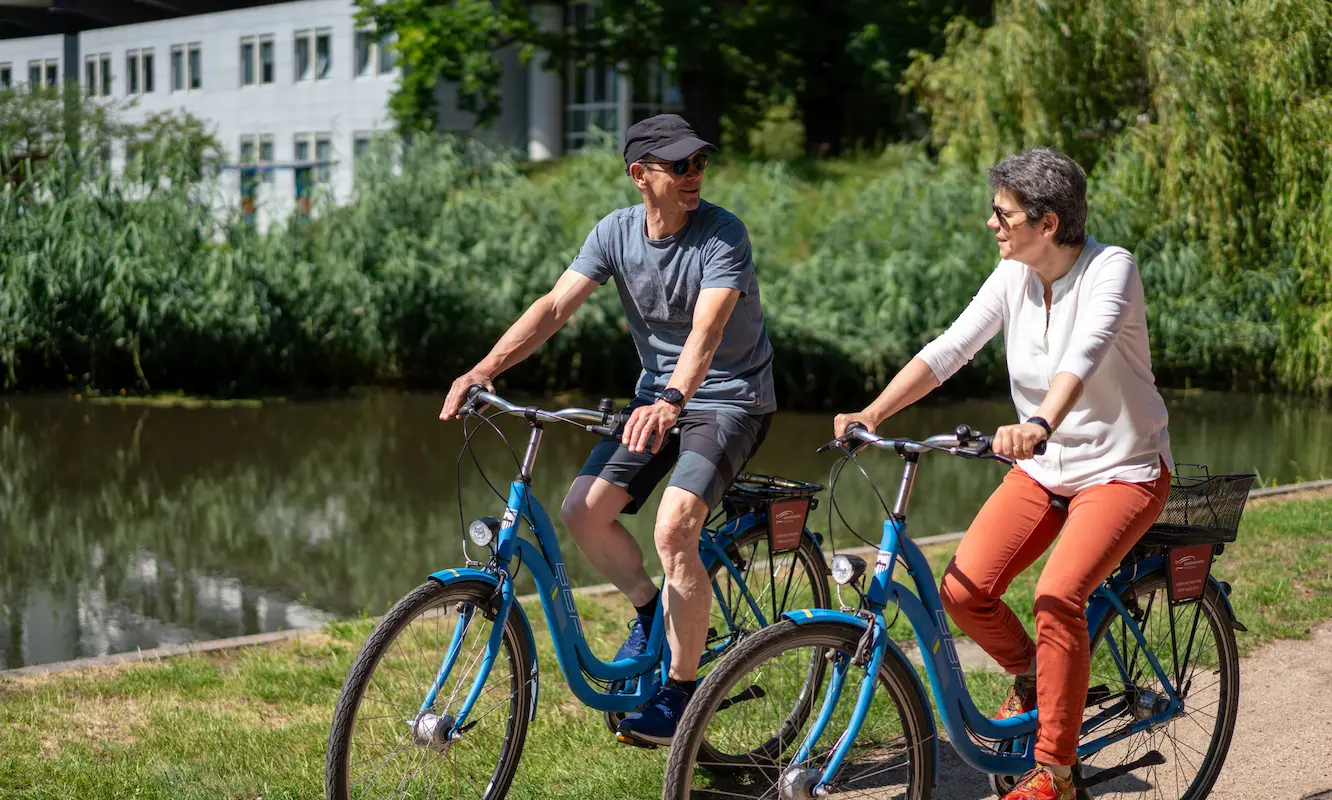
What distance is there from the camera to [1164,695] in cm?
400

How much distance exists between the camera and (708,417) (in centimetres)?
405

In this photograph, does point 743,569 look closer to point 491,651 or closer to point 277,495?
point 491,651

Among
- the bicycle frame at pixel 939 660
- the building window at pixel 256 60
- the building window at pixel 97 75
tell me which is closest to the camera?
the bicycle frame at pixel 939 660

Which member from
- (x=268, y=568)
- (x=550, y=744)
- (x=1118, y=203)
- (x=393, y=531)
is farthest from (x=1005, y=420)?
(x=550, y=744)

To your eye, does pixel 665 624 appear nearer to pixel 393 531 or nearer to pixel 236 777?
pixel 236 777

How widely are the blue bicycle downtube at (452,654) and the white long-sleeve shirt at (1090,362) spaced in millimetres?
1371

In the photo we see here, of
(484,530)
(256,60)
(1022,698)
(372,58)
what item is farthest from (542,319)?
(372,58)

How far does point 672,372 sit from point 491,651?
0.94 meters

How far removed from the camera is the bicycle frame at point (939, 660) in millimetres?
3365

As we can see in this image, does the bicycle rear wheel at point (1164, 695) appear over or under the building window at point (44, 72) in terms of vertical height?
under

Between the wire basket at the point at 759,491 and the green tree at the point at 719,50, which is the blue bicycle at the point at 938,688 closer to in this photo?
the wire basket at the point at 759,491

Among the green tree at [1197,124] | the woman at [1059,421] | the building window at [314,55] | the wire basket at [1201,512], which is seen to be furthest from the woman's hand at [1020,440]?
the building window at [314,55]

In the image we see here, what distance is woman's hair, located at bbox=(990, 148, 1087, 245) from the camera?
3531 millimetres

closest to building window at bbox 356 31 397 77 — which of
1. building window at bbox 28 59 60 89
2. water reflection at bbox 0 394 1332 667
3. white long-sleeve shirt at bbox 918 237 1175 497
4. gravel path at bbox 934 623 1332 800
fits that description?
building window at bbox 28 59 60 89
